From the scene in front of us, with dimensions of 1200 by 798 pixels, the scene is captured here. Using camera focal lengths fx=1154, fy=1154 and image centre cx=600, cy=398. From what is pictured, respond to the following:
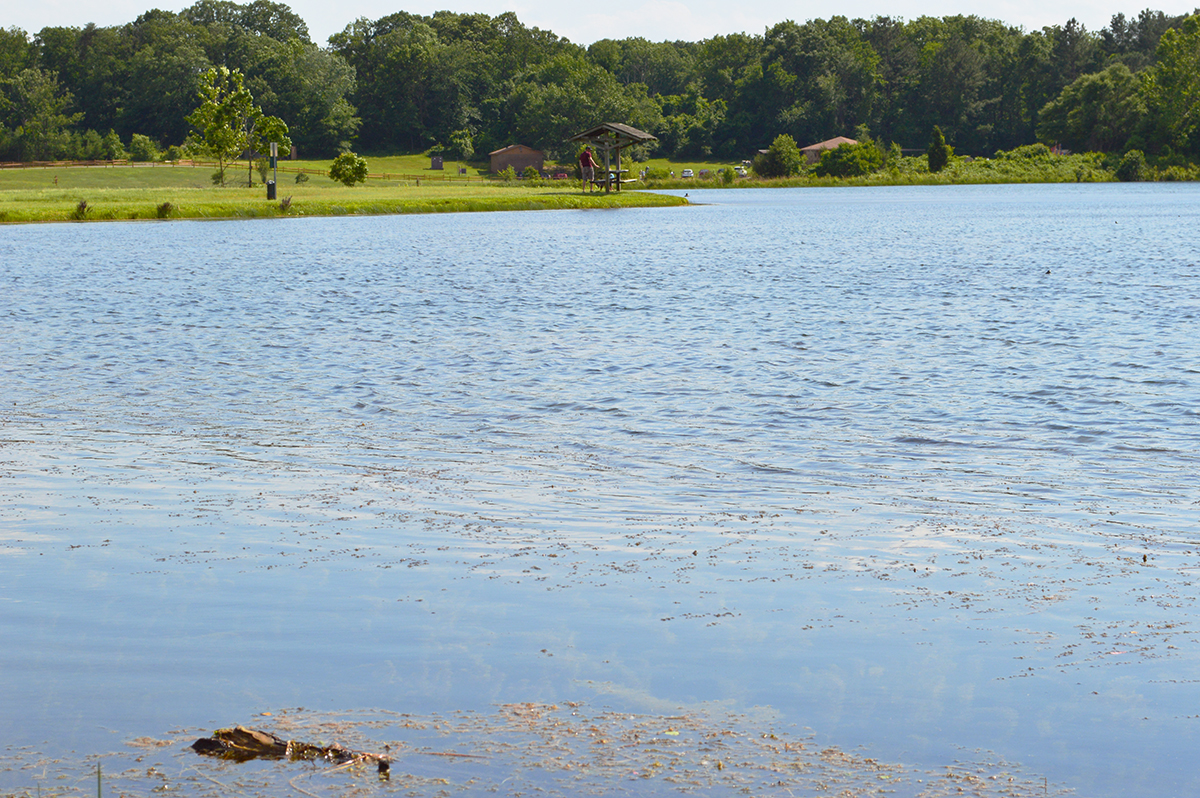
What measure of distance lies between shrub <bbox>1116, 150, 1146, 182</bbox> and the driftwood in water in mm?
135317

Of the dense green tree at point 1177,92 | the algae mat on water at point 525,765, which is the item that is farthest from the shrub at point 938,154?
the algae mat on water at point 525,765

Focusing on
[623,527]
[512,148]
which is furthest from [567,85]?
[623,527]

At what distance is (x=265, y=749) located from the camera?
184 inches

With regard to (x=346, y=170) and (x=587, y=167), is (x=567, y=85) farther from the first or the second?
(x=587, y=167)

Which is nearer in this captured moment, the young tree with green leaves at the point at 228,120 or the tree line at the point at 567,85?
the young tree with green leaves at the point at 228,120

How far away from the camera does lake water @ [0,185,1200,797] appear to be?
536 centimetres

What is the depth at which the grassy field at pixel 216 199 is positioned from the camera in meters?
57.9

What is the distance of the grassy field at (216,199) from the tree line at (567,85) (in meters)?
29.0

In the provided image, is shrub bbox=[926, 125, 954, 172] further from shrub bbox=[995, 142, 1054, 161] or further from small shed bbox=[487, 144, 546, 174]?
small shed bbox=[487, 144, 546, 174]

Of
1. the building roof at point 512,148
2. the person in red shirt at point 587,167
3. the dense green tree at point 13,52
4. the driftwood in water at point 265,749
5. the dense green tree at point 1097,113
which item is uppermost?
the dense green tree at point 13,52

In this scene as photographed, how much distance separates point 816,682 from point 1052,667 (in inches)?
47.6

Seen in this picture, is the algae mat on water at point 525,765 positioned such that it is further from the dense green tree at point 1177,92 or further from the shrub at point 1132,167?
the dense green tree at point 1177,92

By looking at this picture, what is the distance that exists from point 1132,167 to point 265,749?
137 meters

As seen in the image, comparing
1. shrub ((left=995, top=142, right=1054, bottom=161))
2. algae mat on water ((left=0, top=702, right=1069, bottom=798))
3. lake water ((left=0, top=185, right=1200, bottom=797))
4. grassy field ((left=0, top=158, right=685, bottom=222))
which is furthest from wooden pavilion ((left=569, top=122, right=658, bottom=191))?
algae mat on water ((left=0, top=702, right=1069, bottom=798))
